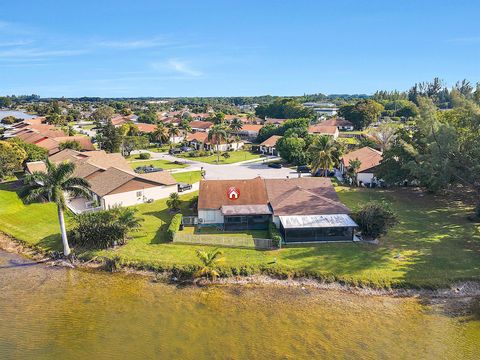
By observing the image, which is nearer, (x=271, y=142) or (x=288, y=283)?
(x=288, y=283)

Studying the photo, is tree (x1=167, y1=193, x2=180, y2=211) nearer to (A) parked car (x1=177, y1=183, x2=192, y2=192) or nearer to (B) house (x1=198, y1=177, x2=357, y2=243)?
(B) house (x1=198, y1=177, x2=357, y2=243)

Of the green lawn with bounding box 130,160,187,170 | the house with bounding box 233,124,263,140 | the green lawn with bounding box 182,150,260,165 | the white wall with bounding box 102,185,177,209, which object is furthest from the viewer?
the house with bounding box 233,124,263,140

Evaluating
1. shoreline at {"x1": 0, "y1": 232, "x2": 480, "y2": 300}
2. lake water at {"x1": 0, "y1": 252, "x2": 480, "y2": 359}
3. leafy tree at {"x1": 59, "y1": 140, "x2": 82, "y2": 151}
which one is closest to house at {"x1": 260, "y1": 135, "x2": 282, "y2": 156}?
leafy tree at {"x1": 59, "y1": 140, "x2": 82, "y2": 151}

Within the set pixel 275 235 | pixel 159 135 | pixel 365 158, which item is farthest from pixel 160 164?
pixel 275 235

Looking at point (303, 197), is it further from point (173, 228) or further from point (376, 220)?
point (173, 228)

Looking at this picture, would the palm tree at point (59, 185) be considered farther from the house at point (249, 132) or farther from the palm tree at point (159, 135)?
the house at point (249, 132)

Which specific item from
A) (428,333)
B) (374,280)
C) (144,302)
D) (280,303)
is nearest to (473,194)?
(374,280)

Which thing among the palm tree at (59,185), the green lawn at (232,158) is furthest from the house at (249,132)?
the palm tree at (59,185)
